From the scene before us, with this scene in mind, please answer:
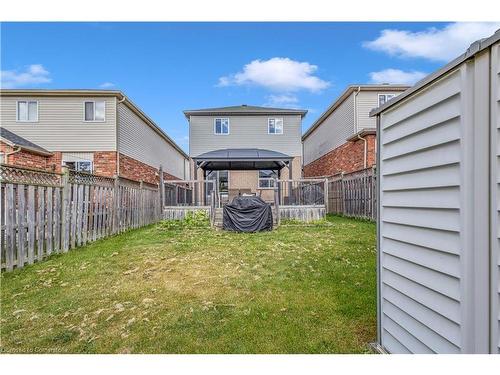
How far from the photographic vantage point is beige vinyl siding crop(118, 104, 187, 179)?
50.5 ft

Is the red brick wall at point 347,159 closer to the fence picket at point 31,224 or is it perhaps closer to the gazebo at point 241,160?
the gazebo at point 241,160

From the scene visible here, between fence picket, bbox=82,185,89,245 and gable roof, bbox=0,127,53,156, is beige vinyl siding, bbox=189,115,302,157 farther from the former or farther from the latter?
fence picket, bbox=82,185,89,245

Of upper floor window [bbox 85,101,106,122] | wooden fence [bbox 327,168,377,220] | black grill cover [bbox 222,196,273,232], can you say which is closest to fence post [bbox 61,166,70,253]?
black grill cover [bbox 222,196,273,232]

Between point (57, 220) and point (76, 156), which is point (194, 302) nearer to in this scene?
point (57, 220)

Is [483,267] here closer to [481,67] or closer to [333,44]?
[481,67]

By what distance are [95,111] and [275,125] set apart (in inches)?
375

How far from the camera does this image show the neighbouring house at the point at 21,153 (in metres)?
12.1

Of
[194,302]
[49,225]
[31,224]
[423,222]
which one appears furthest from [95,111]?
[423,222]

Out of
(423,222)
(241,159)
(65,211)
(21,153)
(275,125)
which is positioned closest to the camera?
(423,222)

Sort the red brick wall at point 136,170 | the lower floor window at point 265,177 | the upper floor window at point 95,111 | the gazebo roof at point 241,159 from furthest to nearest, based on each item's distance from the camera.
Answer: the lower floor window at point 265,177 < the red brick wall at point 136,170 < the gazebo roof at point 241,159 < the upper floor window at point 95,111

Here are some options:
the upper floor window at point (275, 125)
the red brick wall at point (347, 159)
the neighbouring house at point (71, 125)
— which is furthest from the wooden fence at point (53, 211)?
the upper floor window at point (275, 125)

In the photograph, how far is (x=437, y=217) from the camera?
73.0 inches

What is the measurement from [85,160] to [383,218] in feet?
49.5

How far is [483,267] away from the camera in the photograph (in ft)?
5.08
